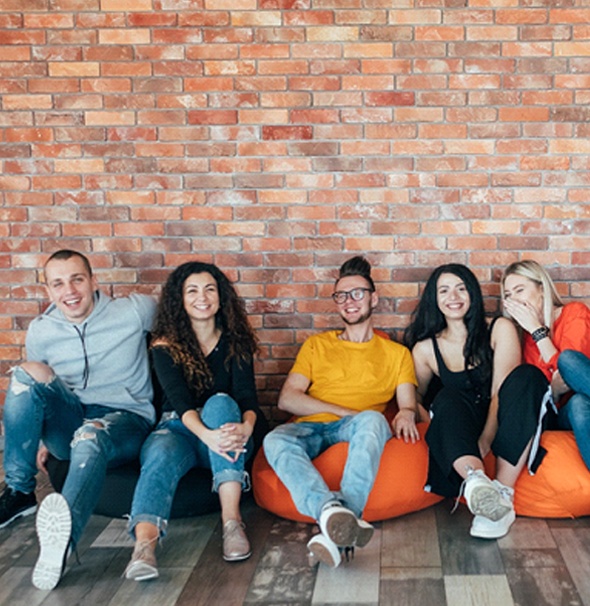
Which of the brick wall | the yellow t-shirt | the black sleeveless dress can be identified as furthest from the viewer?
the brick wall

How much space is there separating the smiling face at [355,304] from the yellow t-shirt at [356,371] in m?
0.13

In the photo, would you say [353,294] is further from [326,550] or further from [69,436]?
[69,436]

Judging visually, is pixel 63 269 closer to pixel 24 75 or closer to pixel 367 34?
pixel 24 75

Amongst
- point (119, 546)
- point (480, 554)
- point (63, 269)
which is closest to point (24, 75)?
point (63, 269)

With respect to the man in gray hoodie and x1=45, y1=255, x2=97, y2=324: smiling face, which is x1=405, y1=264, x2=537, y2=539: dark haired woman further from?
x1=45, y1=255, x2=97, y2=324: smiling face

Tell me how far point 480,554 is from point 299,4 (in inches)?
106

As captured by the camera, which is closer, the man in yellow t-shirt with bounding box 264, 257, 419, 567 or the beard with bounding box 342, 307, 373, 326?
the man in yellow t-shirt with bounding box 264, 257, 419, 567

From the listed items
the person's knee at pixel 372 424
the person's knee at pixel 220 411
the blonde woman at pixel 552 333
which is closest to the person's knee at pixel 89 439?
the person's knee at pixel 220 411

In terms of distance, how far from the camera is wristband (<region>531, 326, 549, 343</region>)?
3145 mm

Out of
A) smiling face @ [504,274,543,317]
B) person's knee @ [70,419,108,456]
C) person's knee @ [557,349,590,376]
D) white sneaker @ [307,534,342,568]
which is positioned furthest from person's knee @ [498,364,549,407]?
person's knee @ [70,419,108,456]

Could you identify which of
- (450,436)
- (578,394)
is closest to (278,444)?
(450,436)

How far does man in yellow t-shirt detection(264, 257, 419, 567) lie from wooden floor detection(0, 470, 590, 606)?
9.3 inches

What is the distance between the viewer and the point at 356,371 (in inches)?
129

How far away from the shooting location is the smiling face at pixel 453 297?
3275 mm
